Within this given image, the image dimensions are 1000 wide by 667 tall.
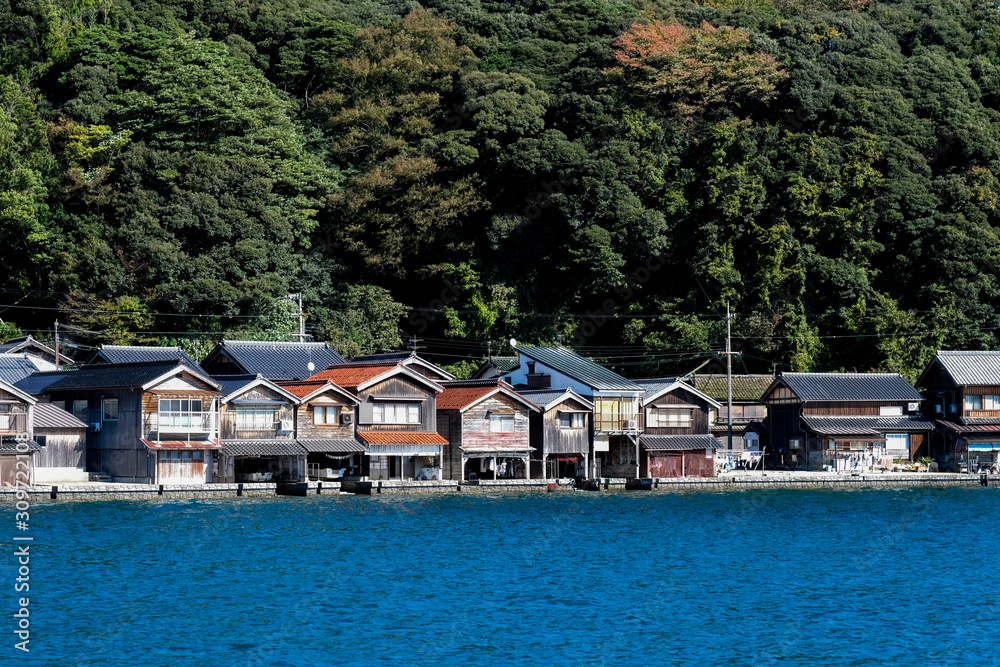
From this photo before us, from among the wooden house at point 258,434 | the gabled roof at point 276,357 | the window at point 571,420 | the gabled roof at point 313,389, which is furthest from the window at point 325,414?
the window at point 571,420

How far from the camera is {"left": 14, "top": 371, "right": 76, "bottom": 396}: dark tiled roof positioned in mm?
55438

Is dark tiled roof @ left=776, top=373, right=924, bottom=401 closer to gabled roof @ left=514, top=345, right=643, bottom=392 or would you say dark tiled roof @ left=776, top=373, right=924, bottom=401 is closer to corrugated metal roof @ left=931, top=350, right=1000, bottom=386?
corrugated metal roof @ left=931, top=350, right=1000, bottom=386

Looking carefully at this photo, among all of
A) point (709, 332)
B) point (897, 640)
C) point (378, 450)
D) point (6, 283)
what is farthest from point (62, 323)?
point (897, 640)

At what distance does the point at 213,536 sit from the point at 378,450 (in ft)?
50.1

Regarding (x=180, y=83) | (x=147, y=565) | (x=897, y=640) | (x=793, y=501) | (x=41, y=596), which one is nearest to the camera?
(x=897, y=640)

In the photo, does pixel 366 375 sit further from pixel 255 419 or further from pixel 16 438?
pixel 16 438

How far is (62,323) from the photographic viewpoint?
66.4m

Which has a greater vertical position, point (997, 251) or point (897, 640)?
point (997, 251)

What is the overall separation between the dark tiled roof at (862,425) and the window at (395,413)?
66.2 ft

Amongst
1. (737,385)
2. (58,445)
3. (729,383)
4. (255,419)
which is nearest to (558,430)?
(729,383)

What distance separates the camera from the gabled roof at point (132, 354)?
57.7 metres

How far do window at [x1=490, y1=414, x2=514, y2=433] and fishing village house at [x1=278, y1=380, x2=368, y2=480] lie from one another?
5.87 metres

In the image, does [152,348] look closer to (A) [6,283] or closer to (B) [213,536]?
(A) [6,283]

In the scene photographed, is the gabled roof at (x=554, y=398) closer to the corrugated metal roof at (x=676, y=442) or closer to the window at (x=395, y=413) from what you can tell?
the corrugated metal roof at (x=676, y=442)
